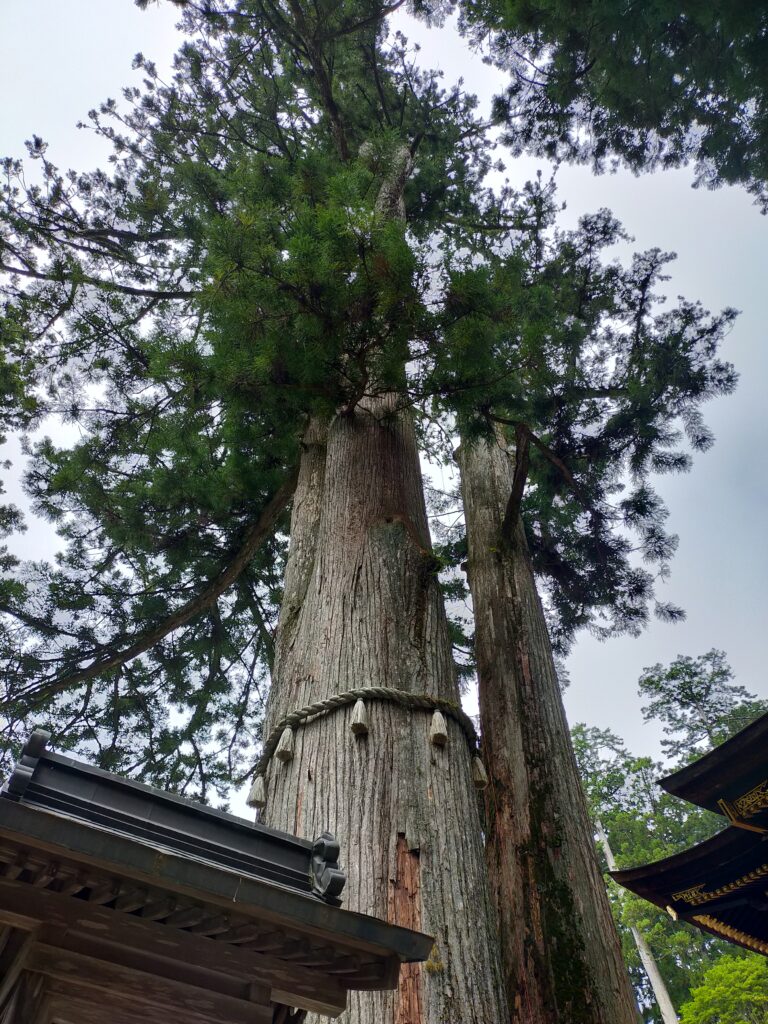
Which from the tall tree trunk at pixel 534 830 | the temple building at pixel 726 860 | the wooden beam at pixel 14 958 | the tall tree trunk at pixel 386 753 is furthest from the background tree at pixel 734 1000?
the wooden beam at pixel 14 958

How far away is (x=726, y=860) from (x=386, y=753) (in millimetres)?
4475

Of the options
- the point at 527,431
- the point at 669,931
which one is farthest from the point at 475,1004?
the point at 669,931

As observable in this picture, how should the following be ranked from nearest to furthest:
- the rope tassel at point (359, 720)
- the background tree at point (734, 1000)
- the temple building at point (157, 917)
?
the temple building at point (157, 917) < the rope tassel at point (359, 720) < the background tree at point (734, 1000)

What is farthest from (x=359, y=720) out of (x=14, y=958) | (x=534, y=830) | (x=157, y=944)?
(x=534, y=830)

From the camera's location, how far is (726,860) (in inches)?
221

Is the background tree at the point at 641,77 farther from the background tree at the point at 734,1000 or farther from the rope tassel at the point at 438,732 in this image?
the background tree at the point at 734,1000

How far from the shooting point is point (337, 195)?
4.09 metres

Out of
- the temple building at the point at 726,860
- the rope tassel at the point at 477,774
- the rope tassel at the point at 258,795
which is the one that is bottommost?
the rope tassel at the point at 258,795

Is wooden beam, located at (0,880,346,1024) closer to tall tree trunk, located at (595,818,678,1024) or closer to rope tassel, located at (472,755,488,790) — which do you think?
rope tassel, located at (472,755,488,790)

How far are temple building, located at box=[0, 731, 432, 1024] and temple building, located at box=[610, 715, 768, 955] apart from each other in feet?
14.2

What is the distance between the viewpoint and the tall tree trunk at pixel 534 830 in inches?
133

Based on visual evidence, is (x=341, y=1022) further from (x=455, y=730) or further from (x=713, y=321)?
(x=713, y=321)

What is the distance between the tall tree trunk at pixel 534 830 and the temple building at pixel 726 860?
1.48m

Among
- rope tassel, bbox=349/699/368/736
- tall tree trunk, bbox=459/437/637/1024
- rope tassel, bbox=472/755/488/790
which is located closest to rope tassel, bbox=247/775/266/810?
rope tassel, bbox=349/699/368/736
